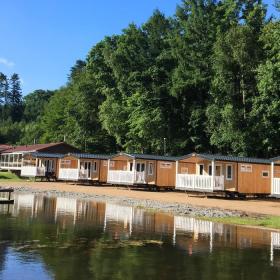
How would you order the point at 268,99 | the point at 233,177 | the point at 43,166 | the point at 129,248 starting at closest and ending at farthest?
Result: the point at 129,248 → the point at 233,177 → the point at 268,99 → the point at 43,166

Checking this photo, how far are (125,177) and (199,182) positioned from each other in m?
10.3

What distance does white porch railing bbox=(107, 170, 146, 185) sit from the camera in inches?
1640

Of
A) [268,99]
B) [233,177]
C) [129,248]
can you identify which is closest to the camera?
[129,248]

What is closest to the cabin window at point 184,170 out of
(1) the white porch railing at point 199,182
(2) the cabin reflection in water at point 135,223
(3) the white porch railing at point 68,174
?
(1) the white porch railing at point 199,182

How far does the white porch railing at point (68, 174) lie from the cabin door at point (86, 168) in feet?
2.58

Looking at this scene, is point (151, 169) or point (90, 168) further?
point (90, 168)

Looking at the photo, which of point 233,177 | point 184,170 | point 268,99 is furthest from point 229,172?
point 268,99

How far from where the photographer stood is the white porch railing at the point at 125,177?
4166 centimetres

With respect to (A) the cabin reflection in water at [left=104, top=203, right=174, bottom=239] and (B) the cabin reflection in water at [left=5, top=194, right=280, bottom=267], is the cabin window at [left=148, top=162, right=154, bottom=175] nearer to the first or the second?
(A) the cabin reflection in water at [left=104, top=203, right=174, bottom=239]

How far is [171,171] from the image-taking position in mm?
41312

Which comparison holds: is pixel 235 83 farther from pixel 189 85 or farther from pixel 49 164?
pixel 49 164

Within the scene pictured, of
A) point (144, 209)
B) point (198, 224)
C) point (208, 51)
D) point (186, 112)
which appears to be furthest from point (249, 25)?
point (198, 224)

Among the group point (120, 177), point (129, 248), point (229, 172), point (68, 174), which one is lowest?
point (129, 248)

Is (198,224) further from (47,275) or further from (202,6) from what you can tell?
(202,6)
